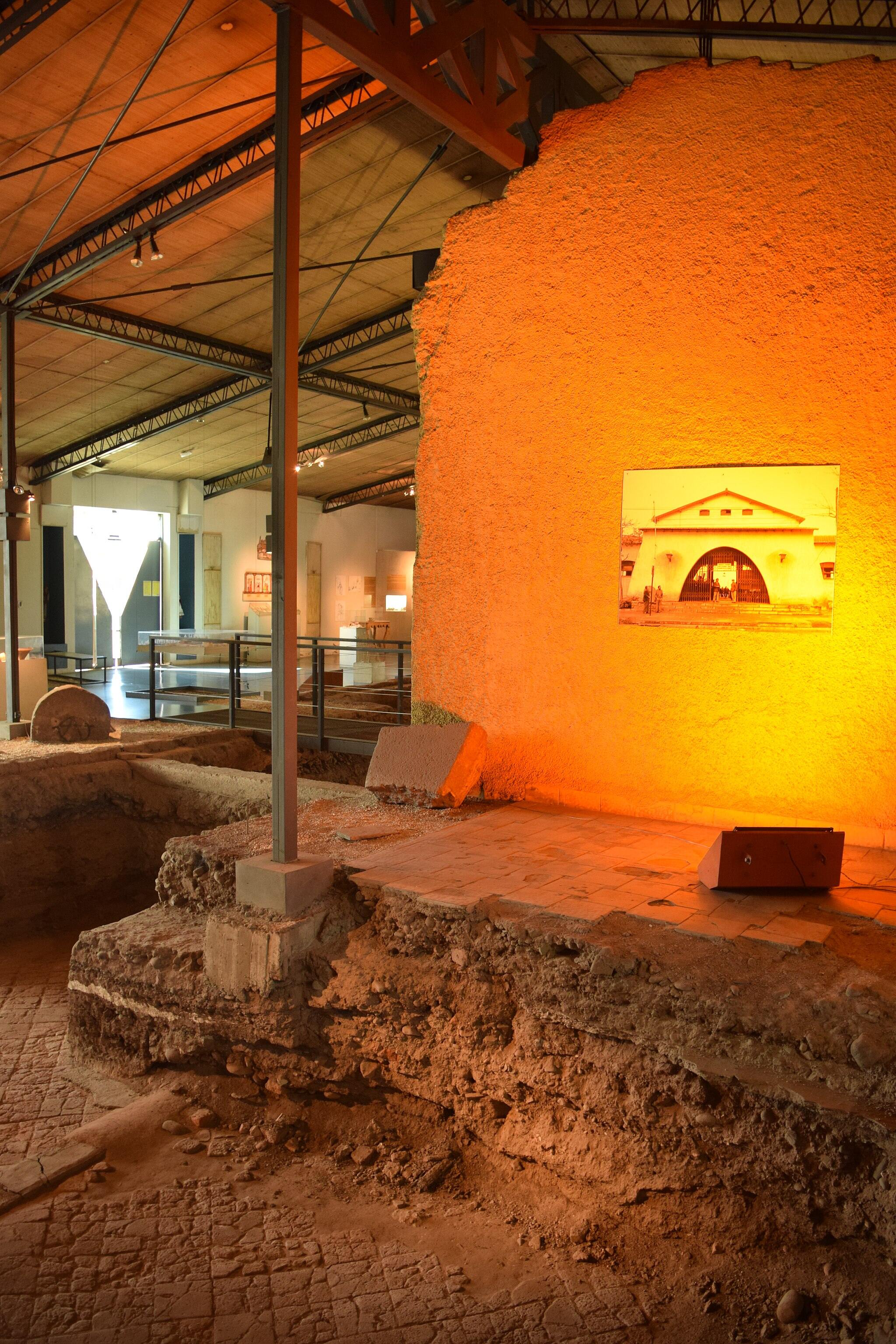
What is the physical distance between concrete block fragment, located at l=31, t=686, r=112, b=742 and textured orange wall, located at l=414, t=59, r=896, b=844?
Answer: 5028 millimetres

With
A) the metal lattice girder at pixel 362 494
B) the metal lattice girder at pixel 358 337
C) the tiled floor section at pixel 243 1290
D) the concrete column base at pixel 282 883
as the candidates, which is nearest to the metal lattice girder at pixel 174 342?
the metal lattice girder at pixel 358 337

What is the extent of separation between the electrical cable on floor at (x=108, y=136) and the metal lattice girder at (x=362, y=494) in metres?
16.7

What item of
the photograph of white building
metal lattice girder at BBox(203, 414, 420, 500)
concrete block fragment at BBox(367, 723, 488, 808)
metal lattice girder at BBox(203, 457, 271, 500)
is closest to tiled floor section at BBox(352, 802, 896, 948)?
concrete block fragment at BBox(367, 723, 488, 808)

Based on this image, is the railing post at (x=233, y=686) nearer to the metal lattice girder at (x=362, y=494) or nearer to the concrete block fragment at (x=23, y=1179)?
the concrete block fragment at (x=23, y=1179)

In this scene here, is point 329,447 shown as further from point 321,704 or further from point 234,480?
point 321,704

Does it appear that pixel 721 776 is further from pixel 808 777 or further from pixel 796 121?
pixel 796 121

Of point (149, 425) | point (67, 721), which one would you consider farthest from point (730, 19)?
point (149, 425)

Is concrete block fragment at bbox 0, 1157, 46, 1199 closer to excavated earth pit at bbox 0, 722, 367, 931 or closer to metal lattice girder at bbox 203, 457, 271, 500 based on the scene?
excavated earth pit at bbox 0, 722, 367, 931

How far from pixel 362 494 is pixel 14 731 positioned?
19158 millimetres

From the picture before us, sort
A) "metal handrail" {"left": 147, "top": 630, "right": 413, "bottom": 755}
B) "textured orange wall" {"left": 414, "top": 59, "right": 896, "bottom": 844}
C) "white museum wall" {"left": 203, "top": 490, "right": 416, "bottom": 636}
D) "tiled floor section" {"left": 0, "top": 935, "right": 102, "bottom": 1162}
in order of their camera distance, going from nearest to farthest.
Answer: "tiled floor section" {"left": 0, "top": 935, "right": 102, "bottom": 1162} → "textured orange wall" {"left": 414, "top": 59, "right": 896, "bottom": 844} → "metal handrail" {"left": 147, "top": 630, "right": 413, "bottom": 755} → "white museum wall" {"left": 203, "top": 490, "right": 416, "bottom": 636}

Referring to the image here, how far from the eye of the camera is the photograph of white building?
5.79 metres

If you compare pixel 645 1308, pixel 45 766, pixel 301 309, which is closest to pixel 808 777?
pixel 645 1308

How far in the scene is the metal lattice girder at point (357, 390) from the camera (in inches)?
714

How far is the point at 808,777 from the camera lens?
5.90m
